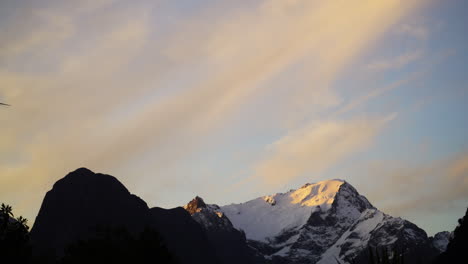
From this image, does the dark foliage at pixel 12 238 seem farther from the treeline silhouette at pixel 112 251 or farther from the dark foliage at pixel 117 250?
the dark foliage at pixel 117 250

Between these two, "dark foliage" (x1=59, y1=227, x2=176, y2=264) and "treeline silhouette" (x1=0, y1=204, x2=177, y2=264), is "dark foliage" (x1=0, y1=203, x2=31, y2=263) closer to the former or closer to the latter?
"treeline silhouette" (x1=0, y1=204, x2=177, y2=264)

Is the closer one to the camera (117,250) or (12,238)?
(12,238)

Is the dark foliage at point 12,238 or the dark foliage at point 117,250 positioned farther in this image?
the dark foliage at point 117,250

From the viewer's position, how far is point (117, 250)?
72562 mm

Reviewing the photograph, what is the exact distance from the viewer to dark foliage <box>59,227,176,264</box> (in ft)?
229

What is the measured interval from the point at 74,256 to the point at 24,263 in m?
14.7

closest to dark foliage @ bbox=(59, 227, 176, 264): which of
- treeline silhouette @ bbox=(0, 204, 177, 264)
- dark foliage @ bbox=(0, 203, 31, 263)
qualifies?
treeline silhouette @ bbox=(0, 204, 177, 264)

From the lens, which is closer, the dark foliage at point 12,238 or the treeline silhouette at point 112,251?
the dark foliage at point 12,238

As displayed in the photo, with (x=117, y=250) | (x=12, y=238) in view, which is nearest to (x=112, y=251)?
(x=117, y=250)

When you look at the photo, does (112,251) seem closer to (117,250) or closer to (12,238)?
(117,250)

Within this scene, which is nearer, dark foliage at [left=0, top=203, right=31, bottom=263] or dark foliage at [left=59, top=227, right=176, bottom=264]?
dark foliage at [left=0, top=203, right=31, bottom=263]

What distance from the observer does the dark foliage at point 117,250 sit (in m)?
69.9

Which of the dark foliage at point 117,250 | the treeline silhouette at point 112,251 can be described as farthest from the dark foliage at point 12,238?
the dark foliage at point 117,250

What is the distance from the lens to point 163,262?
75.4 meters
